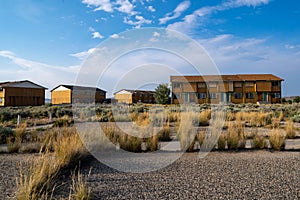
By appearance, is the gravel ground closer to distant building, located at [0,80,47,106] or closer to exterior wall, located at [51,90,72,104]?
distant building, located at [0,80,47,106]

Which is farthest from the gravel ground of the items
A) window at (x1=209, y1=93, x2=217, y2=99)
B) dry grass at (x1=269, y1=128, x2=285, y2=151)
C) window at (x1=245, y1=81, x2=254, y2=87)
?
window at (x1=245, y1=81, x2=254, y2=87)

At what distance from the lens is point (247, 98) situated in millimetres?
46281

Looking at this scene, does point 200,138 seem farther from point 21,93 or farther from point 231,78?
point 21,93

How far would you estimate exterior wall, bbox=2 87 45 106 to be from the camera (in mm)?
44250

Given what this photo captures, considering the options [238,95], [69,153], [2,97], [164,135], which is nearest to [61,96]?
[2,97]

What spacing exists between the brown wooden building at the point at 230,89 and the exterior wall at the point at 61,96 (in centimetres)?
2583

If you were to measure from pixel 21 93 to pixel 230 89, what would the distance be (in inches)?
1607

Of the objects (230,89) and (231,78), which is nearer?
(230,89)

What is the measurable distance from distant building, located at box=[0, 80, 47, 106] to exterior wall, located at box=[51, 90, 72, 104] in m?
5.52

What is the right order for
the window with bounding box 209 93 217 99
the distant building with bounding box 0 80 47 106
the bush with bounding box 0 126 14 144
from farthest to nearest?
the window with bounding box 209 93 217 99, the distant building with bounding box 0 80 47 106, the bush with bounding box 0 126 14 144

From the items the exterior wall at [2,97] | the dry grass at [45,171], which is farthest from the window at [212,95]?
the dry grass at [45,171]

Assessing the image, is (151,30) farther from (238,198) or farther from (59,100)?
(59,100)

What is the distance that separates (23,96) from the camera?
47.6 meters

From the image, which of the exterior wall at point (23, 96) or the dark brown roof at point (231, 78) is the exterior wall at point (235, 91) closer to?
the dark brown roof at point (231, 78)
